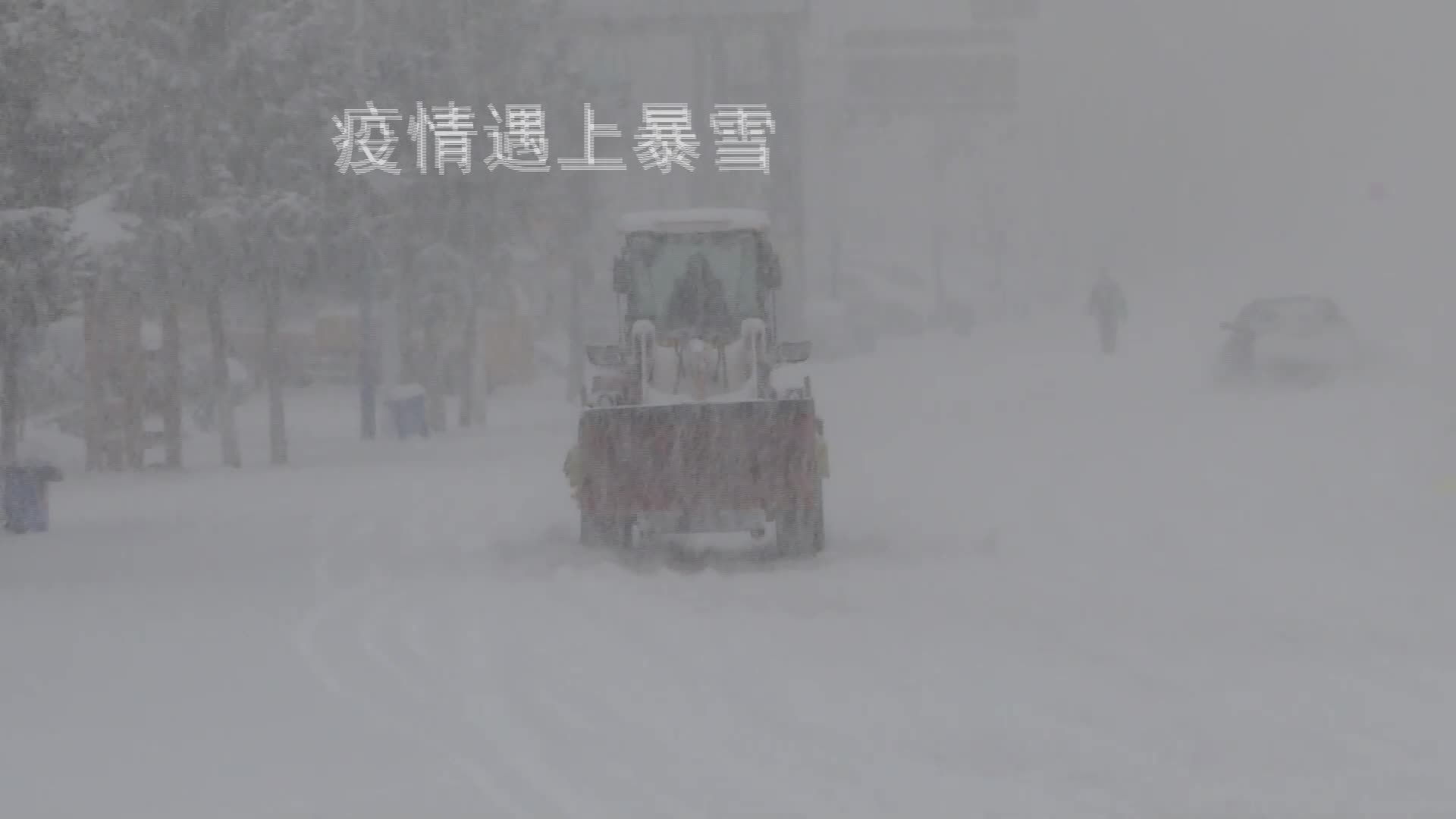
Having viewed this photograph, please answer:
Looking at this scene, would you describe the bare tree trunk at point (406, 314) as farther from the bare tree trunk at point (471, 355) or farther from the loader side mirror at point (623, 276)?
the loader side mirror at point (623, 276)

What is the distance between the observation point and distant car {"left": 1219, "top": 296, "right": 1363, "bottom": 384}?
34.0 m

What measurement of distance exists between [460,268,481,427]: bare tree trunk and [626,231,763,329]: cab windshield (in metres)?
20.8

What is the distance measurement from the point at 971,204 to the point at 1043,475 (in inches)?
3761

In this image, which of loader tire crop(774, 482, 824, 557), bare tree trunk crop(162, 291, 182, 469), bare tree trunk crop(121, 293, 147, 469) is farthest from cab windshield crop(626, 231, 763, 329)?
bare tree trunk crop(162, 291, 182, 469)

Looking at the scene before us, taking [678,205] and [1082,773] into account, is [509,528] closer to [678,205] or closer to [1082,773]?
[1082,773]

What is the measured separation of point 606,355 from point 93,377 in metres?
14.2

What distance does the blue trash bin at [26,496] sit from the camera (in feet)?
68.5

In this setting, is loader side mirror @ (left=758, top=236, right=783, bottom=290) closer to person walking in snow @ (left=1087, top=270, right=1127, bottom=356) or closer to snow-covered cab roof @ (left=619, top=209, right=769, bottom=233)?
snow-covered cab roof @ (left=619, top=209, right=769, bottom=233)

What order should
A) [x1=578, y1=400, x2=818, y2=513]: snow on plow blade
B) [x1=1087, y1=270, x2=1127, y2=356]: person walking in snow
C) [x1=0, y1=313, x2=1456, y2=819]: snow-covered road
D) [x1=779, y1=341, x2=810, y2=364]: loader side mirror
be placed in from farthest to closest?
1. [x1=1087, y1=270, x2=1127, y2=356]: person walking in snow
2. [x1=779, y1=341, x2=810, y2=364]: loader side mirror
3. [x1=578, y1=400, x2=818, y2=513]: snow on plow blade
4. [x1=0, y1=313, x2=1456, y2=819]: snow-covered road

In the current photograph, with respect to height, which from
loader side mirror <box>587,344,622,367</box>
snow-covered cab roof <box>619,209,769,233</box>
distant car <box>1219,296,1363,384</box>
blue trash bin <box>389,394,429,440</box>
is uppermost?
snow-covered cab roof <box>619,209,769,233</box>

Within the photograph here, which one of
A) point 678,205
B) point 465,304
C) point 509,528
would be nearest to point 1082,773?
point 509,528

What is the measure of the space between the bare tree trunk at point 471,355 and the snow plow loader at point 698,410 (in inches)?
799

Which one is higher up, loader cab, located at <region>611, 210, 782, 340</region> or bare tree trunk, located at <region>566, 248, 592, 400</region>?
loader cab, located at <region>611, 210, 782, 340</region>

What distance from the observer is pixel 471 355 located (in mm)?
40812
